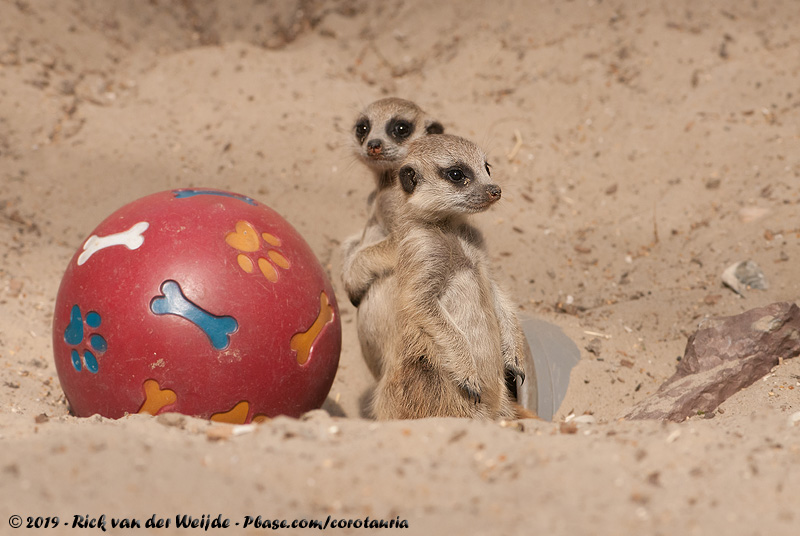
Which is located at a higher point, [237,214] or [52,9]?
[52,9]

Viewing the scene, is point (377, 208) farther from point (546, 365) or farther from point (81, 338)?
point (81, 338)

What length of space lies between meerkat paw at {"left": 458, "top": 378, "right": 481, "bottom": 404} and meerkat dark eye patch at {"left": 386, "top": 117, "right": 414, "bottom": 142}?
4.90 feet

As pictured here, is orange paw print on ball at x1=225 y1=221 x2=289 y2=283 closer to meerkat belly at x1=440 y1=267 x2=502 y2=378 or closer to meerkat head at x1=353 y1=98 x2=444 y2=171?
meerkat belly at x1=440 y1=267 x2=502 y2=378

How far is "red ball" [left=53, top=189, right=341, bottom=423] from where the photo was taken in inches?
117

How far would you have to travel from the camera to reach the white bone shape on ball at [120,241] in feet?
10.2

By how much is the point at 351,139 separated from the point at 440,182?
1.18 metres

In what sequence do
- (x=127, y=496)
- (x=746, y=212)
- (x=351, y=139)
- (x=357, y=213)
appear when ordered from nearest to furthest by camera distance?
(x=127, y=496) → (x=351, y=139) → (x=746, y=212) → (x=357, y=213)

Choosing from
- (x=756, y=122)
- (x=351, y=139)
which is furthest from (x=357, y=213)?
(x=756, y=122)

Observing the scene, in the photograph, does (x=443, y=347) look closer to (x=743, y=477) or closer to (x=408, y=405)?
(x=408, y=405)

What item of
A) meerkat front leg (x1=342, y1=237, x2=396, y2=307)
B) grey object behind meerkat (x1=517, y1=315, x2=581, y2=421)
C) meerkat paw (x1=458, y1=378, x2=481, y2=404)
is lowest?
grey object behind meerkat (x1=517, y1=315, x2=581, y2=421)

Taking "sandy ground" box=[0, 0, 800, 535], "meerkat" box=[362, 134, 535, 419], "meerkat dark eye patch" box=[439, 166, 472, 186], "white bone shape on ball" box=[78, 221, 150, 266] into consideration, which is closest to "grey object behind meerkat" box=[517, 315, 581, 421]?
"sandy ground" box=[0, 0, 800, 535]

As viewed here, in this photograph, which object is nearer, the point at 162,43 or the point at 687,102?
the point at 687,102

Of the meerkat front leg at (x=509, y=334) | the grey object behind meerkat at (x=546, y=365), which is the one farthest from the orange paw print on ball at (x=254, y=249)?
the grey object behind meerkat at (x=546, y=365)

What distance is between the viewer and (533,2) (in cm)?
707
